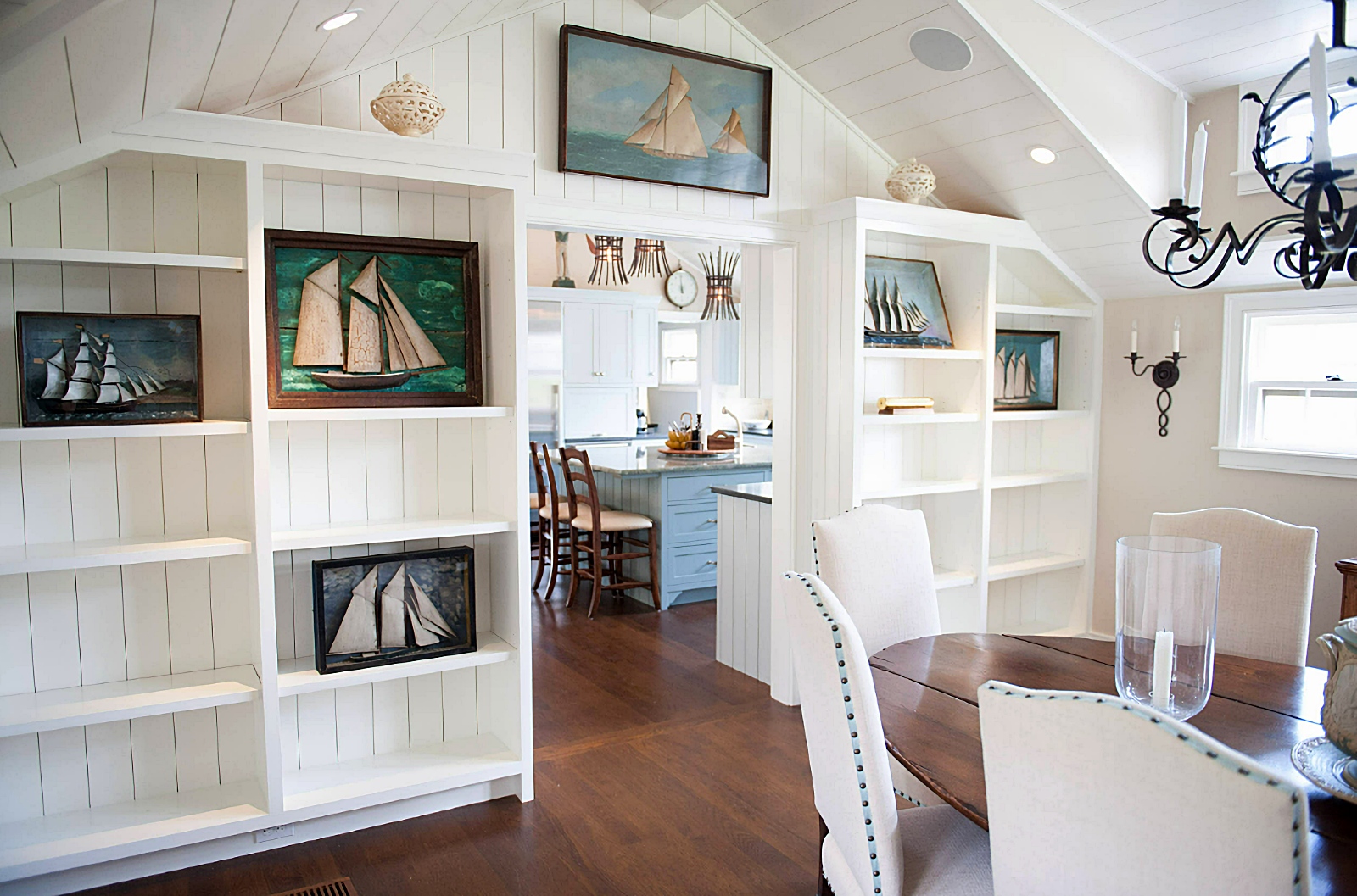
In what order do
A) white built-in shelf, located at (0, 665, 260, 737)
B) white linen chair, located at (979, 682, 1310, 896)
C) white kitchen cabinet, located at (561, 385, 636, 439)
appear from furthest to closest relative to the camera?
1. white kitchen cabinet, located at (561, 385, 636, 439)
2. white built-in shelf, located at (0, 665, 260, 737)
3. white linen chair, located at (979, 682, 1310, 896)

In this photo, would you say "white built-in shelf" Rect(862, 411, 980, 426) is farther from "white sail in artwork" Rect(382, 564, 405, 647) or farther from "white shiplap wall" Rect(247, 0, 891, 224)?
"white sail in artwork" Rect(382, 564, 405, 647)

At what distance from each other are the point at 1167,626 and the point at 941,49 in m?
2.38

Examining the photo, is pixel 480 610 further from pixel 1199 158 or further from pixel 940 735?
pixel 1199 158

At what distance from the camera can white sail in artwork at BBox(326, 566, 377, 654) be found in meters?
2.80

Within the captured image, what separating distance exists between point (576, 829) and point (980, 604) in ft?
7.01

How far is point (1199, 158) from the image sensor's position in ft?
6.17

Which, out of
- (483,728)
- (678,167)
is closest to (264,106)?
(678,167)

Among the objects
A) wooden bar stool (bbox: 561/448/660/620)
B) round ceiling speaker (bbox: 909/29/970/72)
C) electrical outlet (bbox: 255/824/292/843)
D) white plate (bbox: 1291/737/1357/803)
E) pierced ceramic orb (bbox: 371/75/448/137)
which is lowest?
electrical outlet (bbox: 255/824/292/843)

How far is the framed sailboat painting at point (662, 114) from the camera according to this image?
10.4 feet

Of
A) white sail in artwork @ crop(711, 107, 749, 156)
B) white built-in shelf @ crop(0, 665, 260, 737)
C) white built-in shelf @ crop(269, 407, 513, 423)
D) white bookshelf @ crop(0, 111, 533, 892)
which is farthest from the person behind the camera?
white sail in artwork @ crop(711, 107, 749, 156)

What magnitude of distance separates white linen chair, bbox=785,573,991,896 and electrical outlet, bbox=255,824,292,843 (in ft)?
5.66

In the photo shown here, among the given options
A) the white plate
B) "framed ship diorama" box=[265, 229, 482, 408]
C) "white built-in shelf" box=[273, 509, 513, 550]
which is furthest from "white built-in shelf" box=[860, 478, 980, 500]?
the white plate

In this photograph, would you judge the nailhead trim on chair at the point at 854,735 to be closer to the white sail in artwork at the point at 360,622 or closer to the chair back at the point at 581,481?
the white sail in artwork at the point at 360,622

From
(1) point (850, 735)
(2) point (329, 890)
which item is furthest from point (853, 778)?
(2) point (329, 890)
